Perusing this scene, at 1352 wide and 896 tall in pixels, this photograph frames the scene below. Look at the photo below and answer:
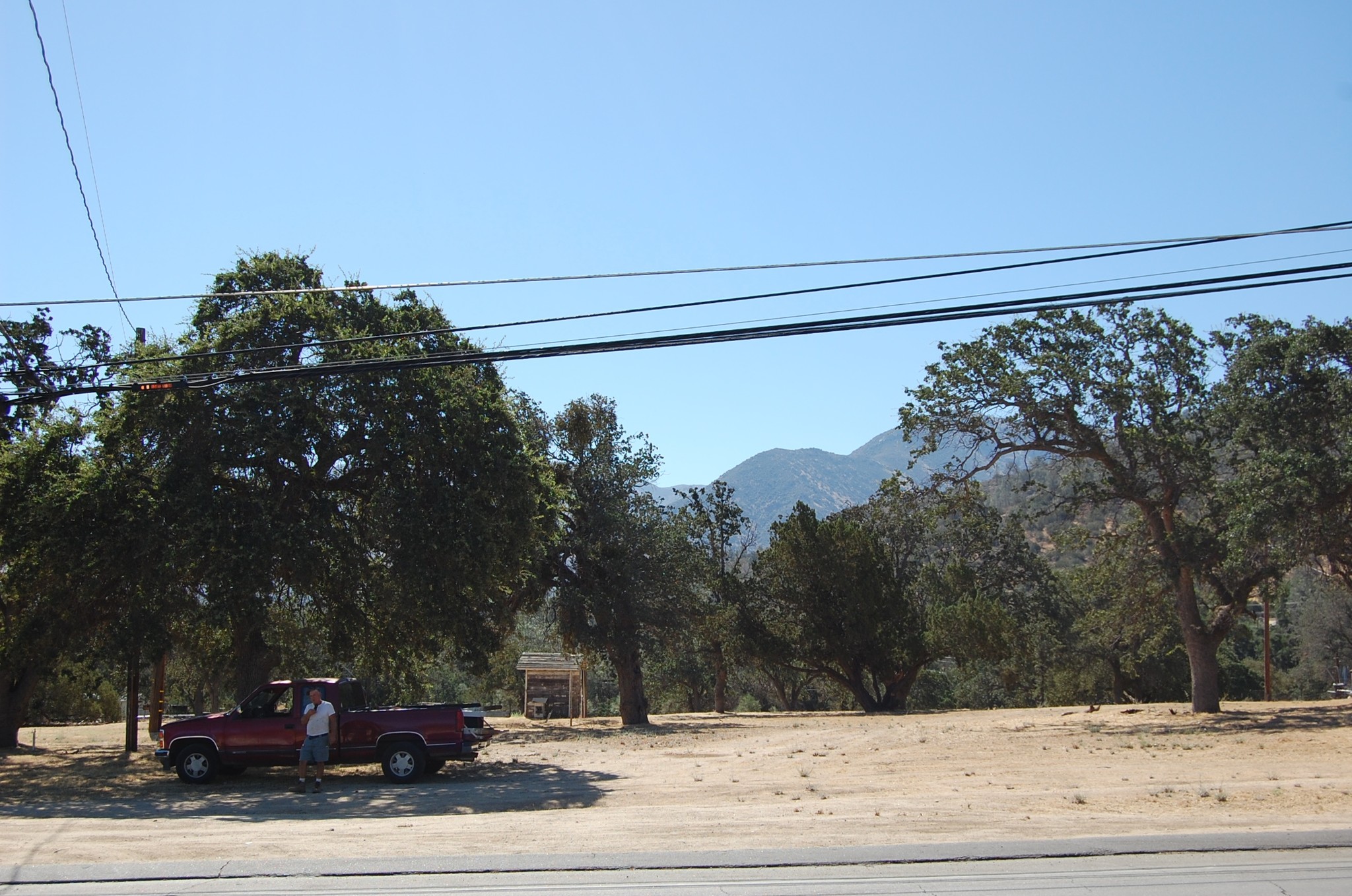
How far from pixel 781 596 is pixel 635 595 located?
493 inches

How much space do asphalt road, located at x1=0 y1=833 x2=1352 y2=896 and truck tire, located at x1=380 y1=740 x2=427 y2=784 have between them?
776 centimetres

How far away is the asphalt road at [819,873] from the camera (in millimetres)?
9555

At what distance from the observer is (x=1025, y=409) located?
27375mm

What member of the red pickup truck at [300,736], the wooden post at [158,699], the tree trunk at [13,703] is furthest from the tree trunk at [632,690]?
the tree trunk at [13,703]

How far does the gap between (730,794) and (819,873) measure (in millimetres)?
5801

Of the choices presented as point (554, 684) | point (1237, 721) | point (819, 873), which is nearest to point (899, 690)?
point (554, 684)

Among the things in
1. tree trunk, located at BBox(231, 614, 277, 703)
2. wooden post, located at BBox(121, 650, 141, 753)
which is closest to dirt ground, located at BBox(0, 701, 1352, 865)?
wooden post, located at BBox(121, 650, 141, 753)

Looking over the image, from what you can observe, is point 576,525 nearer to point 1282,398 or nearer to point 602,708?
point 1282,398

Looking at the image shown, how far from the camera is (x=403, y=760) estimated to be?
1850 cm

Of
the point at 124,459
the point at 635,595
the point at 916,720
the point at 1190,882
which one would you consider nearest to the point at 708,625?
the point at 635,595

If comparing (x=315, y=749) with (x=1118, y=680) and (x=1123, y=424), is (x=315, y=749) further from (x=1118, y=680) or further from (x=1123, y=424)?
(x=1118, y=680)

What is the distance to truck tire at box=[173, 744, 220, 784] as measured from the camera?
61.4 ft

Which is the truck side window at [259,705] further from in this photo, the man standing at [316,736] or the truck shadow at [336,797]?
the man standing at [316,736]

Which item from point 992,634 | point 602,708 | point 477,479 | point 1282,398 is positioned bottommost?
point 602,708
